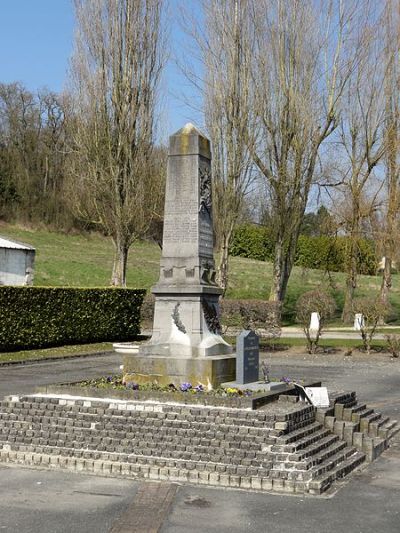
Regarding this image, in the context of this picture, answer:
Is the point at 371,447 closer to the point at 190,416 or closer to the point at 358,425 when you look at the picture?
the point at 358,425

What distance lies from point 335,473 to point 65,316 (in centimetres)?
1817

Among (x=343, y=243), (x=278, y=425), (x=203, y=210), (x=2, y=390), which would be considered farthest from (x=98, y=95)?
(x=278, y=425)

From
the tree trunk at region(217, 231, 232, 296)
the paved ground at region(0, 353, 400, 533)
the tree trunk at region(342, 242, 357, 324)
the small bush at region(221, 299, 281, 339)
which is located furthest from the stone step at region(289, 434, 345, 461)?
the tree trunk at region(342, 242, 357, 324)

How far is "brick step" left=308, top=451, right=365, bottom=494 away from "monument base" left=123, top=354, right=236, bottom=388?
2.46 metres

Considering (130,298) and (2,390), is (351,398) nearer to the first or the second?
(2,390)

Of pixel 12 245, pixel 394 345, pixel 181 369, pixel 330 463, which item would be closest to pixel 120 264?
pixel 12 245

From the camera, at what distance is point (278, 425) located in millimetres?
9367

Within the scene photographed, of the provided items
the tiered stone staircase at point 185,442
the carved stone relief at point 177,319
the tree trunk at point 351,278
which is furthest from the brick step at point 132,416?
the tree trunk at point 351,278

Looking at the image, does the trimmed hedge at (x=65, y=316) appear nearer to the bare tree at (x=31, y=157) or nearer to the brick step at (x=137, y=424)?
the brick step at (x=137, y=424)

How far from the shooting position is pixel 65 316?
26344 mm

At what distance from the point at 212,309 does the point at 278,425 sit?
3.73 m

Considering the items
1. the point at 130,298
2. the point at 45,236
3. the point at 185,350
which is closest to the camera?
the point at 185,350

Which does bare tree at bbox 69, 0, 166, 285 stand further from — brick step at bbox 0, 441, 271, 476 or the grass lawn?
brick step at bbox 0, 441, 271, 476

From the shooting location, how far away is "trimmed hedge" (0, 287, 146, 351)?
24.0 metres
